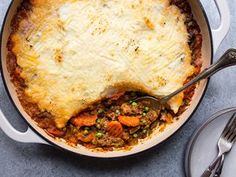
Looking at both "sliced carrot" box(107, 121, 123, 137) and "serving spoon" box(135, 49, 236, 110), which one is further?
"sliced carrot" box(107, 121, 123, 137)

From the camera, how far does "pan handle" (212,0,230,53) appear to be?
8.09ft

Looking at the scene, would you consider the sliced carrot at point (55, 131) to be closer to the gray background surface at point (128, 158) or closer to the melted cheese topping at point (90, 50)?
the melted cheese topping at point (90, 50)

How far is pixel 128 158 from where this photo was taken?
2719 mm

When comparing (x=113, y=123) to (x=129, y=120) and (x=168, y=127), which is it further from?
(x=168, y=127)

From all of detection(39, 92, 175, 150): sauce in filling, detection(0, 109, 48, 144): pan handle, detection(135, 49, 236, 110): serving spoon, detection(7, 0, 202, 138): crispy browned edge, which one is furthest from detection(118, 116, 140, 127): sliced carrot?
detection(0, 109, 48, 144): pan handle

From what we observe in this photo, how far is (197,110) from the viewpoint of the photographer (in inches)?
107

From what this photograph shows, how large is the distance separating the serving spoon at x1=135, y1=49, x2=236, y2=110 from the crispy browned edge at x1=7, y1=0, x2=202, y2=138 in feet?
0.33

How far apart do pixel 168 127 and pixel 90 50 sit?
58 centimetres

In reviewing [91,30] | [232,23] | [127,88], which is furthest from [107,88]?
[232,23]

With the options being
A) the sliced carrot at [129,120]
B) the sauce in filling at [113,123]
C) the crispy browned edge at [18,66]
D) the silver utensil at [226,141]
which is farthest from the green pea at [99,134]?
the silver utensil at [226,141]

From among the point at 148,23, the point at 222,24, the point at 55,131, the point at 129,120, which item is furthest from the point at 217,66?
the point at 55,131

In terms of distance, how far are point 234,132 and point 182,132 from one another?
0.28m

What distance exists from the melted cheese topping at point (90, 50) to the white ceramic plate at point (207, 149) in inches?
12.3

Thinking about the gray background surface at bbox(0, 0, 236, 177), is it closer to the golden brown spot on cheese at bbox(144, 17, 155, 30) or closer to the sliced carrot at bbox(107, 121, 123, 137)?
the sliced carrot at bbox(107, 121, 123, 137)
